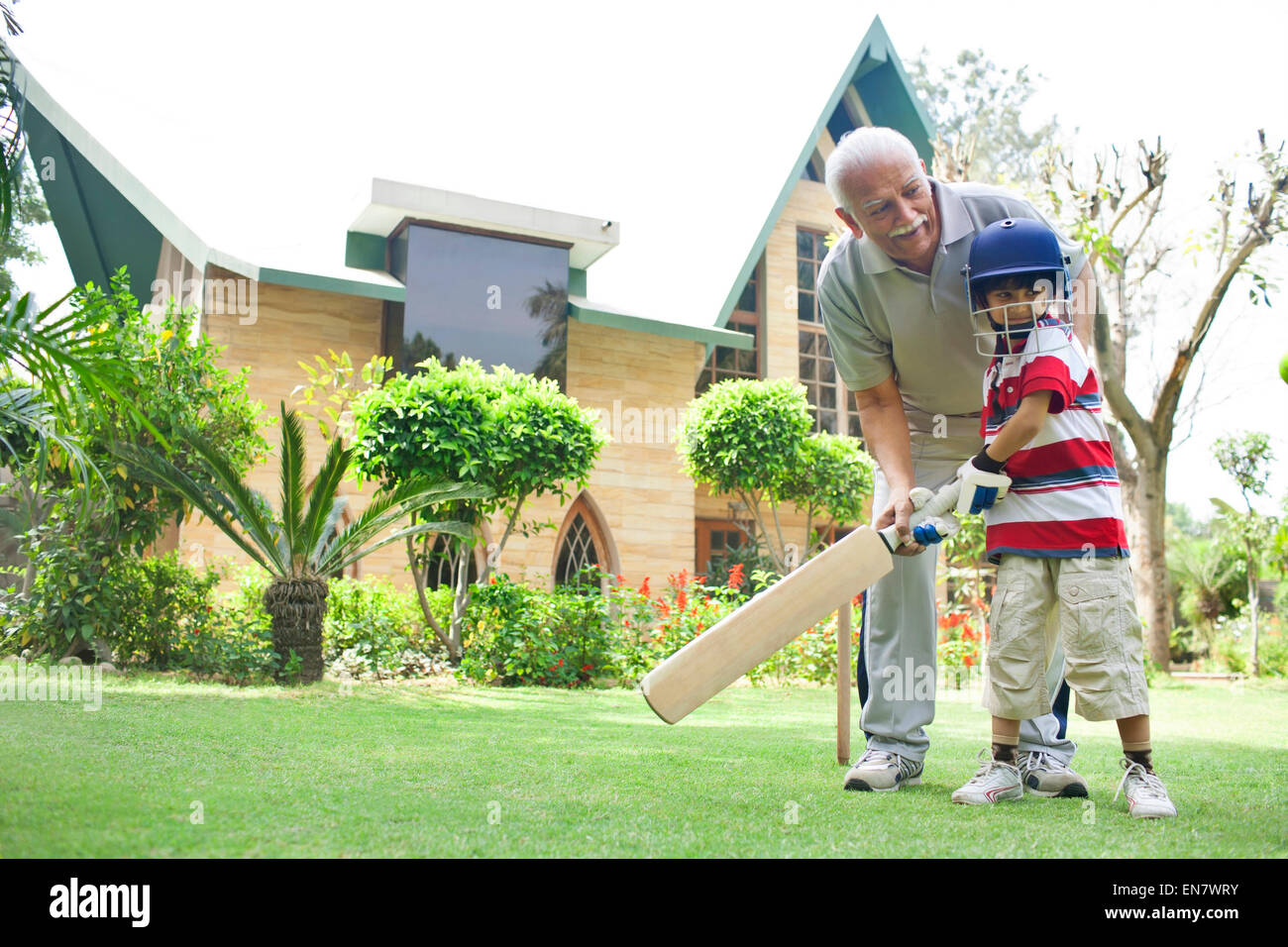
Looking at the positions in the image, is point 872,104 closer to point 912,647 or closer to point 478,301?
point 478,301

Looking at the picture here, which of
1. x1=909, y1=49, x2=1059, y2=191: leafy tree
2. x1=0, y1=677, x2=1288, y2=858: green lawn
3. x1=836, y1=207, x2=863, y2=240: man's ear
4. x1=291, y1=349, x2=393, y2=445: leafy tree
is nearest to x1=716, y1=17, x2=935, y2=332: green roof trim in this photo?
x1=291, y1=349, x2=393, y2=445: leafy tree

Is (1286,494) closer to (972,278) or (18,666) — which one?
(972,278)

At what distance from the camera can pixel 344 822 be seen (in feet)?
6.66

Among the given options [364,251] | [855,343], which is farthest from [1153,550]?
[364,251]

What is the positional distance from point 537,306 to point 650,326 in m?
1.63

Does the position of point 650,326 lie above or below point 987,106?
below

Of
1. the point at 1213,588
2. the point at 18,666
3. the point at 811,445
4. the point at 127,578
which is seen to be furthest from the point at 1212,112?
the point at 18,666

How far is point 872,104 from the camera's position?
16.4 meters

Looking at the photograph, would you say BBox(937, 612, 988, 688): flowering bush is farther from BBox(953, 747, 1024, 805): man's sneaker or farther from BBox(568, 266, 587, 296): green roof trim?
BBox(568, 266, 587, 296): green roof trim

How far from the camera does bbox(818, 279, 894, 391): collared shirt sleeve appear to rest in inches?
124

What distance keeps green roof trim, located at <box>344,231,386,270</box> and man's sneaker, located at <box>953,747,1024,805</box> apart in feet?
35.4

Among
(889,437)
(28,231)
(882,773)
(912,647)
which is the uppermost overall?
(28,231)

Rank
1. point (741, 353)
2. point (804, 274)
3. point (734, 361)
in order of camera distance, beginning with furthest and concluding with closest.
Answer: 1. point (804, 274)
2. point (741, 353)
3. point (734, 361)
